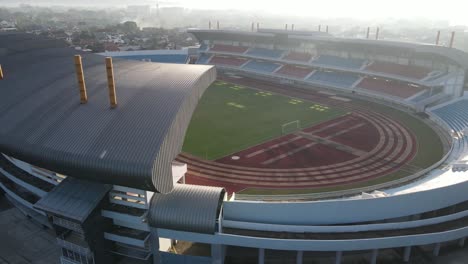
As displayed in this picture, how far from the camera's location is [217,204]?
2319 cm

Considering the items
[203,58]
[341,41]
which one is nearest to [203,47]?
[203,58]

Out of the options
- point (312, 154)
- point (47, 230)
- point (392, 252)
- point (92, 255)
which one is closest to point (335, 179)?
point (312, 154)

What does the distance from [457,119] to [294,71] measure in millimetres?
40097

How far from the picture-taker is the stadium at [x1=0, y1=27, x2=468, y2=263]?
23234 mm

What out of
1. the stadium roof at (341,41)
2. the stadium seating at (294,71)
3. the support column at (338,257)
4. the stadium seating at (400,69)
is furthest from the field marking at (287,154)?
the stadium seating at (294,71)

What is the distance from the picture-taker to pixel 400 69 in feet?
220

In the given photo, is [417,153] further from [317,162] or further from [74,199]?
[74,199]

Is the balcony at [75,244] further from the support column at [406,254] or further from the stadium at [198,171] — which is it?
the support column at [406,254]

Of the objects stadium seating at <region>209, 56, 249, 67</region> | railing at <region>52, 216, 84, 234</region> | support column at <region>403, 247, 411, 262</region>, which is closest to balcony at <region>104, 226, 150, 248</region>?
railing at <region>52, 216, 84, 234</region>

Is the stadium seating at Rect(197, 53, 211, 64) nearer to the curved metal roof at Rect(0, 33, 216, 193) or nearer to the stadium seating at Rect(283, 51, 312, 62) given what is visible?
the stadium seating at Rect(283, 51, 312, 62)

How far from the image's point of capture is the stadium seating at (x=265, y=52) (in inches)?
3551

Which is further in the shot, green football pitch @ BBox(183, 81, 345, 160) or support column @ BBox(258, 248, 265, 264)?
green football pitch @ BBox(183, 81, 345, 160)

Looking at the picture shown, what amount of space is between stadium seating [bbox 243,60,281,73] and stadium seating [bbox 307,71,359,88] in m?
12.2

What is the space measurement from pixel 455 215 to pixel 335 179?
1093cm
